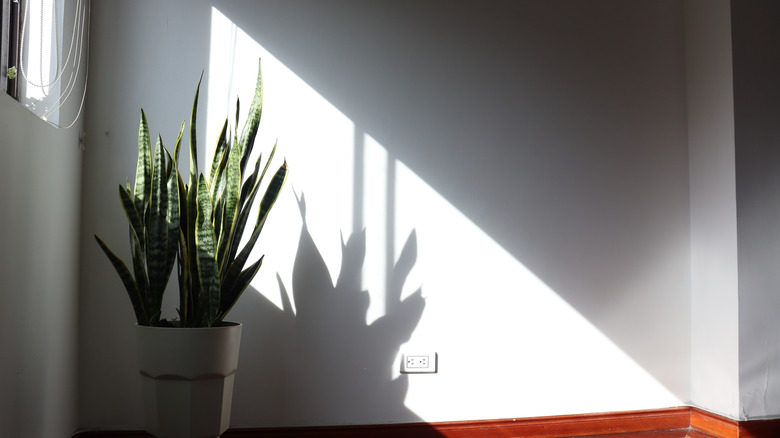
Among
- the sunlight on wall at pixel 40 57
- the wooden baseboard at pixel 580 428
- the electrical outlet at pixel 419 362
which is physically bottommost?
the wooden baseboard at pixel 580 428

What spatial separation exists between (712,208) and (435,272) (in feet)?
4.28

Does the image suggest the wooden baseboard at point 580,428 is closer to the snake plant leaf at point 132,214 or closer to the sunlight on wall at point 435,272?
the sunlight on wall at point 435,272

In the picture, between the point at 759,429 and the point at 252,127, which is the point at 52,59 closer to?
the point at 252,127

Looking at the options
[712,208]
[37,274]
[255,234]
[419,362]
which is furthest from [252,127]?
[712,208]

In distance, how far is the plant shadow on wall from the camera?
2.50 m

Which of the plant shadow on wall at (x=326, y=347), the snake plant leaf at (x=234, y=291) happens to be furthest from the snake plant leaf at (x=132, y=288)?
the plant shadow on wall at (x=326, y=347)

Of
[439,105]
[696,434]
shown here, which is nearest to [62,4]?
[439,105]

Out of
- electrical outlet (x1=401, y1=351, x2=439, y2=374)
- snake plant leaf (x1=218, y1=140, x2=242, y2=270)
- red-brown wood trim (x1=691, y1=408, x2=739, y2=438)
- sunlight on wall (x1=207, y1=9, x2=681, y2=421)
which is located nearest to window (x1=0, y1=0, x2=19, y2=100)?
snake plant leaf (x1=218, y1=140, x2=242, y2=270)

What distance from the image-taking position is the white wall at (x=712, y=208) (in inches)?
109

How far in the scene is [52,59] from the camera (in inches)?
80.8

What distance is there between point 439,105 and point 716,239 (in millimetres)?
1377

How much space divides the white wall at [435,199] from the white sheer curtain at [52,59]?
163 millimetres

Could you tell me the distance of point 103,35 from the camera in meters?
2.40

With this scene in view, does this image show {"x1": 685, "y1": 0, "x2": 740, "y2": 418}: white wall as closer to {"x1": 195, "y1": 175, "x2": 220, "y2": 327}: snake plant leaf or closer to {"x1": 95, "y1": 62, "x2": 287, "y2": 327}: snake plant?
{"x1": 95, "y1": 62, "x2": 287, "y2": 327}: snake plant
